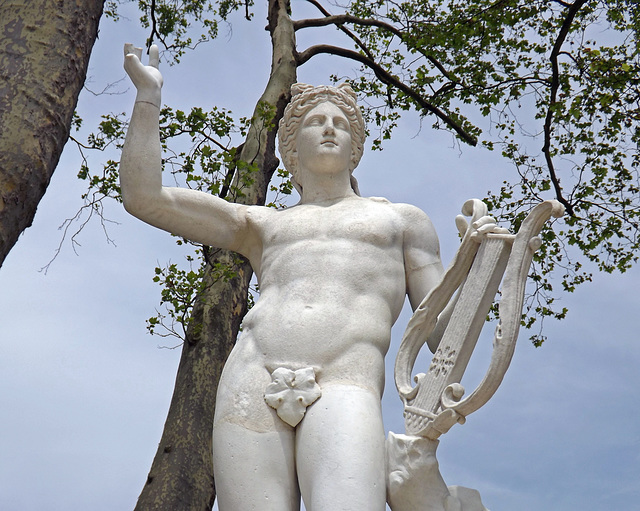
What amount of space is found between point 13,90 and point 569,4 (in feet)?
28.0

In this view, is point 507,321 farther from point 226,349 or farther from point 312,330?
point 226,349

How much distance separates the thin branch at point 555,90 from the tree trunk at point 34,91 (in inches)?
296

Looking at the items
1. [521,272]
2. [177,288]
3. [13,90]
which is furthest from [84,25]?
[177,288]

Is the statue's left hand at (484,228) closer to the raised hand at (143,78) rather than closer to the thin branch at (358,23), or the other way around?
the raised hand at (143,78)

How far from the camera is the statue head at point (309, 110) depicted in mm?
5898

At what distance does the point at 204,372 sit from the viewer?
9.71 meters

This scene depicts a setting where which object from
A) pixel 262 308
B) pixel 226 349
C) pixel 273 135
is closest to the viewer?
pixel 262 308

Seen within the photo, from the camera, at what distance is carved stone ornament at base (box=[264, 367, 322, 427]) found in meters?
4.80

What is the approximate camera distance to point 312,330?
496cm

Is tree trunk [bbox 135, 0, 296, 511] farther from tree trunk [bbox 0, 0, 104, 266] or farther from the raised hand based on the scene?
the raised hand

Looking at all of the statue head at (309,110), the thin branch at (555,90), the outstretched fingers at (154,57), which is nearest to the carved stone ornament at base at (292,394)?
the statue head at (309,110)

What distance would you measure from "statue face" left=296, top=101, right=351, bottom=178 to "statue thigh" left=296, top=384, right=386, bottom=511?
1.46 m

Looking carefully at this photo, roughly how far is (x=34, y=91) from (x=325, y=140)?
1.69m

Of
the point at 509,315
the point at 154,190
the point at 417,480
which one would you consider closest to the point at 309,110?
the point at 154,190
